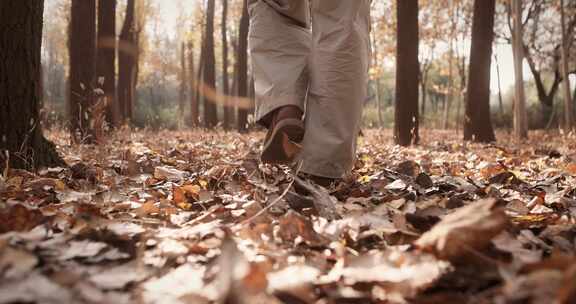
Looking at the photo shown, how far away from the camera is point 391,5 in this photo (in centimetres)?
2230

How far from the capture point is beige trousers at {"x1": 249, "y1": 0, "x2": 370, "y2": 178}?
2.11m

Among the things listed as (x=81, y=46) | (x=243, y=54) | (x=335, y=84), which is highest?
(x=243, y=54)

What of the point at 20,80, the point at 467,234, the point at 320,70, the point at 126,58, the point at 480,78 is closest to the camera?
the point at 467,234

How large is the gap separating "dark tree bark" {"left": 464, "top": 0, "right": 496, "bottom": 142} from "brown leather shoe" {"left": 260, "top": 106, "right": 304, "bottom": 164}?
844 cm

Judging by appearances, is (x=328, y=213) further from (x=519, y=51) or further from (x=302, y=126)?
(x=519, y=51)

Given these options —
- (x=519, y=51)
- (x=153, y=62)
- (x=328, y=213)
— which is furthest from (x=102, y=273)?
(x=153, y=62)

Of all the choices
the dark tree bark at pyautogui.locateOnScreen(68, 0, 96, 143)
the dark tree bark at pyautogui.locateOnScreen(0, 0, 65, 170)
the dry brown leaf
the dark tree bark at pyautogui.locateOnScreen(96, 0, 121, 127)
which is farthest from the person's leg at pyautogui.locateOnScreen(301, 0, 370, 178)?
the dark tree bark at pyautogui.locateOnScreen(96, 0, 121, 127)

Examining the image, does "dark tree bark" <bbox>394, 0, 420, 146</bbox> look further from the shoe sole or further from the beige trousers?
the shoe sole

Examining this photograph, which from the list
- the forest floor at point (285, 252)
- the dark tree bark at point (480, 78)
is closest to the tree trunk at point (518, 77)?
the dark tree bark at point (480, 78)

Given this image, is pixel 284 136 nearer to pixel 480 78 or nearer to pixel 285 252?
pixel 285 252

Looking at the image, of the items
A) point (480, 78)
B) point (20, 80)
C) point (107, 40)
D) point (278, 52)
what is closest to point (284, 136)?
point (278, 52)

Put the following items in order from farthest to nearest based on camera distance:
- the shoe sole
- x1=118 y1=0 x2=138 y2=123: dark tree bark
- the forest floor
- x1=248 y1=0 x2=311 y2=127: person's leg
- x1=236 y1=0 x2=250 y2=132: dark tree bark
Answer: x1=236 y1=0 x2=250 y2=132: dark tree bark < x1=118 y1=0 x2=138 y2=123: dark tree bark < x1=248 y1=0 x2=311 y2=127: person's leg < the shoe sole < the forest floor

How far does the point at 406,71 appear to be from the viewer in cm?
871

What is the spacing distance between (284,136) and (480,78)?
8911 millimetres
